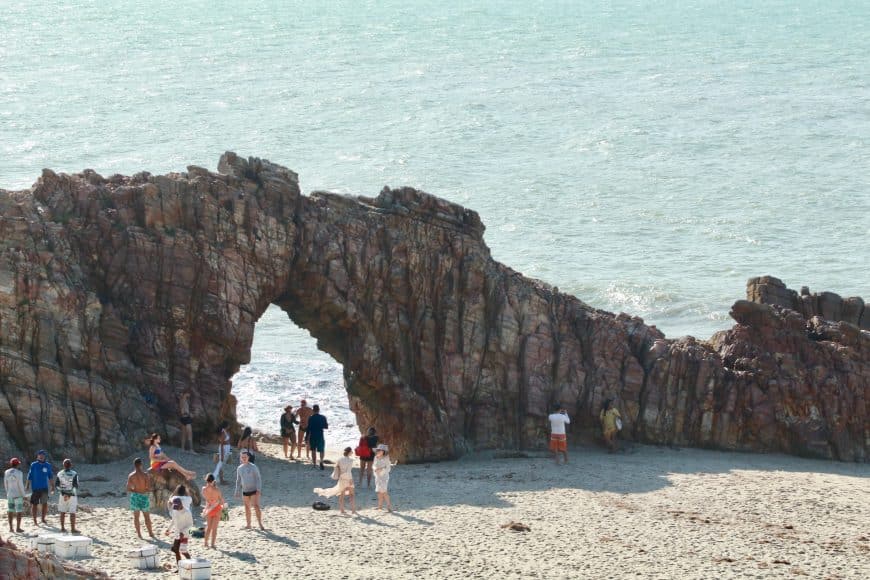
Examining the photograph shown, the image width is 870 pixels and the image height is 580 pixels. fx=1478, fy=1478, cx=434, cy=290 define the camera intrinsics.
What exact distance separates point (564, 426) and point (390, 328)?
514cm

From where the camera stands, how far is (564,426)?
3569cm

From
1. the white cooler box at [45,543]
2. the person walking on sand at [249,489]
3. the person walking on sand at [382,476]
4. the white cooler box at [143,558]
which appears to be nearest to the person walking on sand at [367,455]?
the person walking on sand at [382,476]

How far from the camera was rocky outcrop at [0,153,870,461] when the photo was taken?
34.6m

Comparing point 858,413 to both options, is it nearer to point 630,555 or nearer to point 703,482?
point 703,482

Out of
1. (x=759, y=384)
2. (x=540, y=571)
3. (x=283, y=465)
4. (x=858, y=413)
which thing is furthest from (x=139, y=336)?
(x=858, y=413)

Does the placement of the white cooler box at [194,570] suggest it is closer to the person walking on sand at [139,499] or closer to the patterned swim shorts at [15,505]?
the person walking on sand at [139,499]

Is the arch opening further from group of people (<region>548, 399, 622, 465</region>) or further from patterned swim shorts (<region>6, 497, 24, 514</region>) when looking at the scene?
Answer: patterned swim shorts (<region>6, 497, 24, 514</region>)

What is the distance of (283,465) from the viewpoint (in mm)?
35344

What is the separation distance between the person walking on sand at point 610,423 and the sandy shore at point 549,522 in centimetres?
50

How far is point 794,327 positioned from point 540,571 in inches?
594

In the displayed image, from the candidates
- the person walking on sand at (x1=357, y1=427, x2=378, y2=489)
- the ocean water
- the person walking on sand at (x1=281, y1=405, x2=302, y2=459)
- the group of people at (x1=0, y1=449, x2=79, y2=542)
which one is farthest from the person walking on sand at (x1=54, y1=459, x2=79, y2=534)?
the ocean water

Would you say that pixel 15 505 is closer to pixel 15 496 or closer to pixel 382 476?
pixel 15 496

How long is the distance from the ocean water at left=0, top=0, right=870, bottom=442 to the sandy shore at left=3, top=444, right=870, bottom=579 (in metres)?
14.4

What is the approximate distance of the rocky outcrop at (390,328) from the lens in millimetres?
34594
